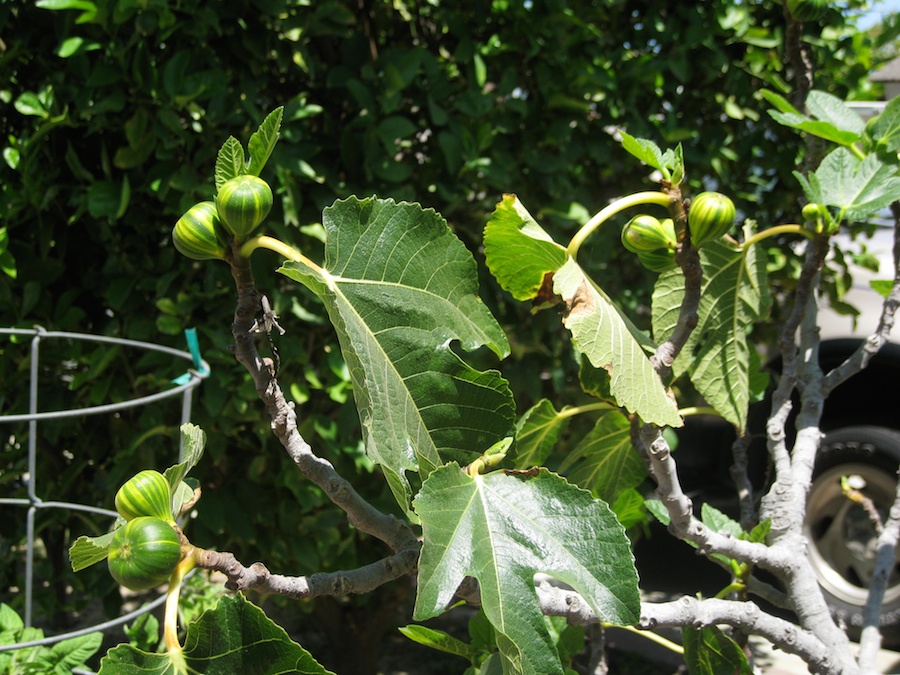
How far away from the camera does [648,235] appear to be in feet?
2.93

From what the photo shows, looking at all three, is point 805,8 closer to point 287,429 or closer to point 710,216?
point 710,216

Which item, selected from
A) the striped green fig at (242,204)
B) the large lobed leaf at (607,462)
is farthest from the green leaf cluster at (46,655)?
the striped green fig at (242,204)

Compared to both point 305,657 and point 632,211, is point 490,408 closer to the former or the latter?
point 305,657

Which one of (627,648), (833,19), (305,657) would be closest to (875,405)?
(627,648)

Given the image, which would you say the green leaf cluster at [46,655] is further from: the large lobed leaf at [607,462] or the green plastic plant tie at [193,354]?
the large lobed leaf at [607,462]

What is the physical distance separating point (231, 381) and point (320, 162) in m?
0.65

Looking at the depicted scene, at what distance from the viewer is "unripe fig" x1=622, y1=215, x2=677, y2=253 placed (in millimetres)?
889

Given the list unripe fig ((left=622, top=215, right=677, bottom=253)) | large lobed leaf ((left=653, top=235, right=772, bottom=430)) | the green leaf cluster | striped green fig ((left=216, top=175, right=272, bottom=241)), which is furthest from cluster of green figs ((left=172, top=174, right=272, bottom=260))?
the green leaf cluster

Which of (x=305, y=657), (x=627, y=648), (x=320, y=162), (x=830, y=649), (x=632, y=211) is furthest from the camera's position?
(x=627, y=648)

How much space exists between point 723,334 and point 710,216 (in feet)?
1.03

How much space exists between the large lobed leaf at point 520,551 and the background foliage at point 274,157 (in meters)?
1.57

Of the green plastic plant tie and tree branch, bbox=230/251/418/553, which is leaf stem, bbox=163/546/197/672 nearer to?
tree branch, bbox=230/251/418/553

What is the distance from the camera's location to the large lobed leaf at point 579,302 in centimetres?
83

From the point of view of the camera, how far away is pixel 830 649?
1048 mm
